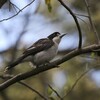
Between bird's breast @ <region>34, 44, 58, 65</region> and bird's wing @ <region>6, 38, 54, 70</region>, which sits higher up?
bird's wing @ <region>6, 38, 54, 70</region>

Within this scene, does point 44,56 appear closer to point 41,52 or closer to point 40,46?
point 41,52

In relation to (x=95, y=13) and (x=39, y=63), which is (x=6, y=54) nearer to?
(x=95, y=13)

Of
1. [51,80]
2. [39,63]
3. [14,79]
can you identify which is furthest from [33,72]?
[51,80]

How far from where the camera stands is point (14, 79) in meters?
4.82

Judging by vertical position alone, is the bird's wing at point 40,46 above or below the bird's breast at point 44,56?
above

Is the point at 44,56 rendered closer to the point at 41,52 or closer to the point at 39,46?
the point at 41,52

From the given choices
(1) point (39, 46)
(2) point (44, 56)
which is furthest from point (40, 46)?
(2) point (44, 56)

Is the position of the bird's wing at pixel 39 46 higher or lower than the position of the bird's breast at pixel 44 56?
higher

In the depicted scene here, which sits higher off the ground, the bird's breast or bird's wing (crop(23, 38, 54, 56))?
bird's wing (crop(23, 38, 54, 56))

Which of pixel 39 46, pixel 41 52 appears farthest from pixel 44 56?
pixel 39 46

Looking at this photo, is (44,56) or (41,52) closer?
(44,56)

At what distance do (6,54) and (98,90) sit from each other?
2066mm

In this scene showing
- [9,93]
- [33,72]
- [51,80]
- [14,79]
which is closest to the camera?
[14,79]


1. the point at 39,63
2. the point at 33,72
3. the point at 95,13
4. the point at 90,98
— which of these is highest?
the point at 33,72
